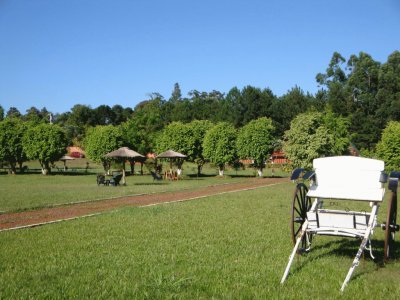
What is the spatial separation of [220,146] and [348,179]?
36157 millimetres

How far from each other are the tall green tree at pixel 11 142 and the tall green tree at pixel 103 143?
7.63 meters

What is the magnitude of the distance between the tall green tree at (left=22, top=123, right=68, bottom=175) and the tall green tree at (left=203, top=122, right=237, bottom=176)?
16.2 m

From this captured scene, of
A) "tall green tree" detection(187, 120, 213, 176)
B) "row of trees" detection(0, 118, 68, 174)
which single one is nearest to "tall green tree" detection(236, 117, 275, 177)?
"tall green tree" detection(187, 120, 213, 176)

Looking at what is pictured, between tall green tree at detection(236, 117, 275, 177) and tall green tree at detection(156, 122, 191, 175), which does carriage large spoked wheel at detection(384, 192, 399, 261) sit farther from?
tall green tree at detection(156, 122, 191, 175)

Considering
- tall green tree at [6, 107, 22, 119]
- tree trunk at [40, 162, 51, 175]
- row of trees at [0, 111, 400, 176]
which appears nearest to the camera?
row of trees at [0, 111, 400, 176]

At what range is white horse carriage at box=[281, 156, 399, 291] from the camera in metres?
6.53

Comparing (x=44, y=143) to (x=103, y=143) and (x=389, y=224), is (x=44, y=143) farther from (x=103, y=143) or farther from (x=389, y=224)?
(x=389, y=224)

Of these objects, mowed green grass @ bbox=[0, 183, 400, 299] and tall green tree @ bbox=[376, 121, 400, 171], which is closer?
mowed green grass @ bbox=[0, 183, 400, 299]

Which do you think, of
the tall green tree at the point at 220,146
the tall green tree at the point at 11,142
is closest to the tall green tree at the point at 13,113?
the tall green tree at the point at 11,142

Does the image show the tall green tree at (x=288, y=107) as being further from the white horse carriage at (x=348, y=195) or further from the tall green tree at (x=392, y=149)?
the white horse carriage at (x=348, y=195)

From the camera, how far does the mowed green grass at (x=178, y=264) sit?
545 cm

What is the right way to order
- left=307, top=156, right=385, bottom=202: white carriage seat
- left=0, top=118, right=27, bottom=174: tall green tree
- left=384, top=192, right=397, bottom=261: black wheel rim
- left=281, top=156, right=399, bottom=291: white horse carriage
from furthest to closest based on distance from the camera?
left=0, top=118, right=27, bottom=174: tall green tree
left=307, top=156, right=385, bottom=202: white carriage seat
left=281, top=156, right=399, bottom=291: white horse carriage
left=384, top=192, right=397, bottom=261: black wheel rim

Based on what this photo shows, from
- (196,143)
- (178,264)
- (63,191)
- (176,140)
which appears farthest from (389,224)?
(196,143)

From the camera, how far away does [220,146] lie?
4334cm
